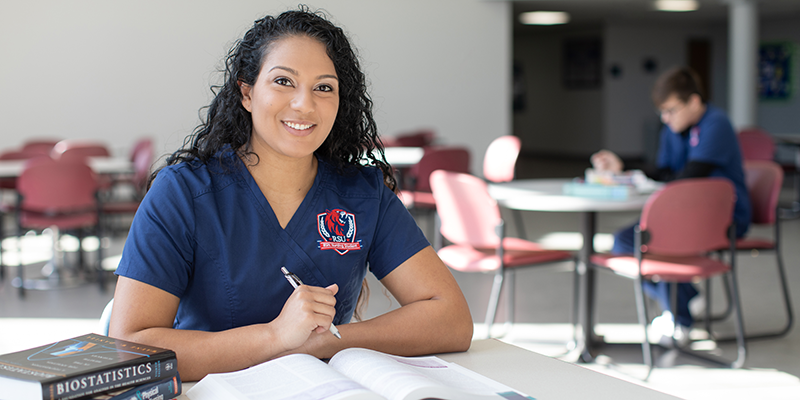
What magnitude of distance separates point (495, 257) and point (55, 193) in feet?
9.26

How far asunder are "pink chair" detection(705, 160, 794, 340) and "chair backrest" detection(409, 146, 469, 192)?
2.21 metres

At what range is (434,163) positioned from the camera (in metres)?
5.14

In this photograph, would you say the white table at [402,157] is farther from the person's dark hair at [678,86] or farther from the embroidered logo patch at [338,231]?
the embroidered logo patch at [338,231]

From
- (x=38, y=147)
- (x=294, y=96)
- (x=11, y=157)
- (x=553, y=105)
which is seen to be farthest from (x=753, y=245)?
(x=553, y=105)

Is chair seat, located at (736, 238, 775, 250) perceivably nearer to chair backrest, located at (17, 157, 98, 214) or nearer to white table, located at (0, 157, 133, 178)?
chair backrest, located at (17, 157, 98, 214)

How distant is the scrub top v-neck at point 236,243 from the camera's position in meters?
1.17

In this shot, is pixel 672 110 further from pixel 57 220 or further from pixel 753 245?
pixel 57 220

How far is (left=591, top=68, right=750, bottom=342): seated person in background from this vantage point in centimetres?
321

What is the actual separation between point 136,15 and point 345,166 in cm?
740

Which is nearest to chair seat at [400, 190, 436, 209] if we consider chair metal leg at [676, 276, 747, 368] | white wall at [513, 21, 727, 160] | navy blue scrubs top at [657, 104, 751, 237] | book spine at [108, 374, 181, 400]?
navy blue scrubs top at [657, 104, 751, 237]

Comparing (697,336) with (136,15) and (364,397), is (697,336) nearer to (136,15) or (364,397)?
(364,397)

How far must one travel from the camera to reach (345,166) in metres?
1.43

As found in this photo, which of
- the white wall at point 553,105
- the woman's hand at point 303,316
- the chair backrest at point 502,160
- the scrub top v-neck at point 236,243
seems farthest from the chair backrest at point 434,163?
the white wall at point 553,105

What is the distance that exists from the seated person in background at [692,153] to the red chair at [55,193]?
3131 millimetres
